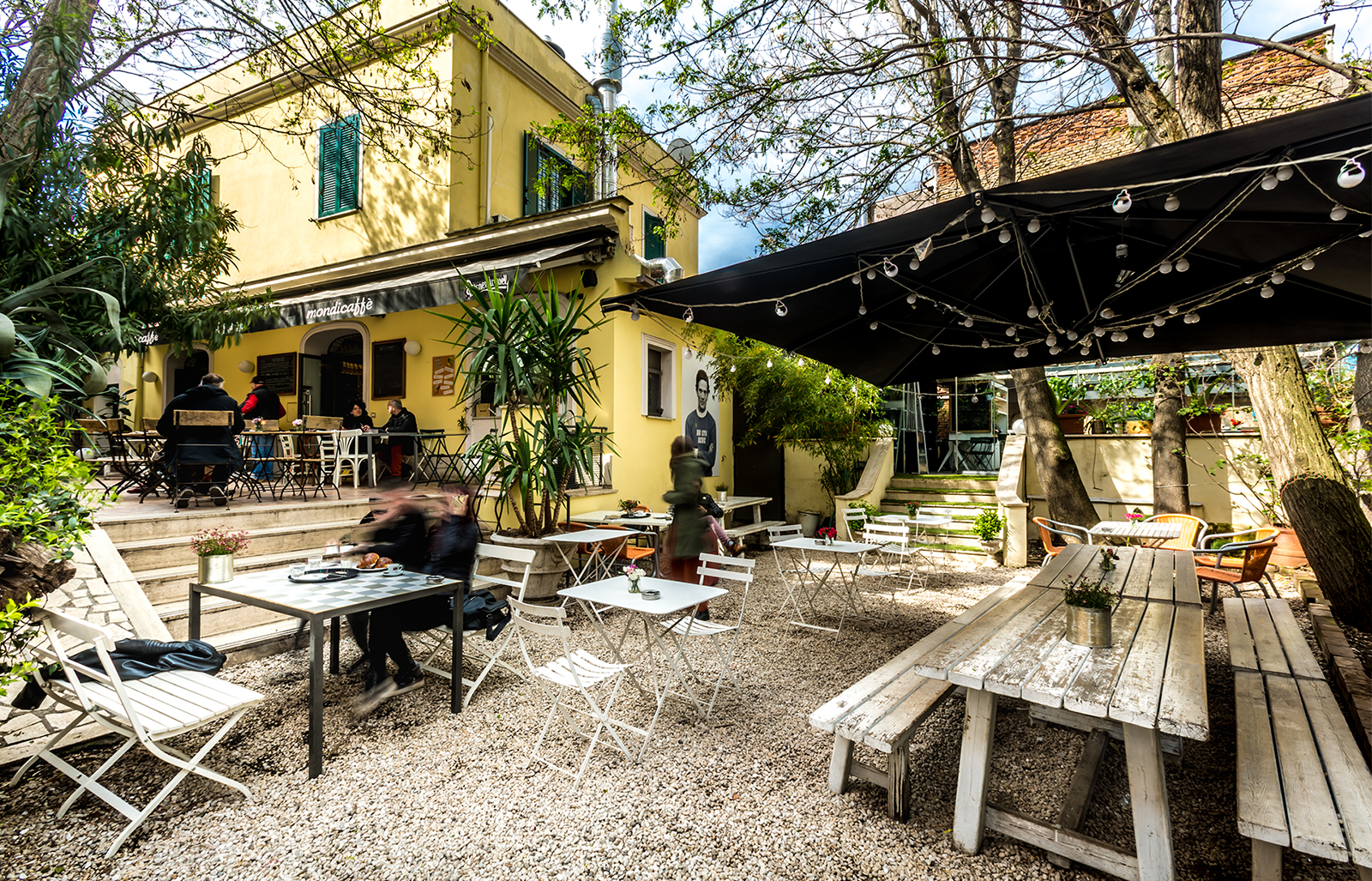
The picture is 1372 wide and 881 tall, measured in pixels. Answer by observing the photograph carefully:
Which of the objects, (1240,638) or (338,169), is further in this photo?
(338,169)

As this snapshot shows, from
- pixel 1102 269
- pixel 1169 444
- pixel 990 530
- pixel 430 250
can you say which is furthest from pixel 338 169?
pixel 1169 444

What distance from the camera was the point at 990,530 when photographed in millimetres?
8117

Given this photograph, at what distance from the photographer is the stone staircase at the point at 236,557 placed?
163 inches

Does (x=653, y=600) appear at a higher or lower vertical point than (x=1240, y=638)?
higher

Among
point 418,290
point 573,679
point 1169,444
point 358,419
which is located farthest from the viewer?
point 358,419

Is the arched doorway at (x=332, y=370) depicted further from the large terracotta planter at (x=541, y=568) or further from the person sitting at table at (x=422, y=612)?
the person sitting at table at (x=422, y=612)

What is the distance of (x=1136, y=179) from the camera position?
88.7 inches

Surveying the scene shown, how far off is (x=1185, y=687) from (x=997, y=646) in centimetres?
60

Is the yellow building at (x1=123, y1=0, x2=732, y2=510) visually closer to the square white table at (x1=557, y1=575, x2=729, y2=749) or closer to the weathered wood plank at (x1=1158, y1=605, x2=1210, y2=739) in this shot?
the square white table at (x1=557, y1=575, x2=729, y2=749)

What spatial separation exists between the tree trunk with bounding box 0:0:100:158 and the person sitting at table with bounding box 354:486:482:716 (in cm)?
363

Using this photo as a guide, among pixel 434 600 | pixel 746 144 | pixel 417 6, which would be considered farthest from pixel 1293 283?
pixel 417 6

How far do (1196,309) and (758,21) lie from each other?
4024mm

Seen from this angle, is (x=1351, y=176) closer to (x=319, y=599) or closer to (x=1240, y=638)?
(x=1240, y=638)

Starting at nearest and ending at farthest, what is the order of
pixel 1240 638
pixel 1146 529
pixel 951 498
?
pixel 1240 638 → pixel 1146 529 → pixel 951 498
